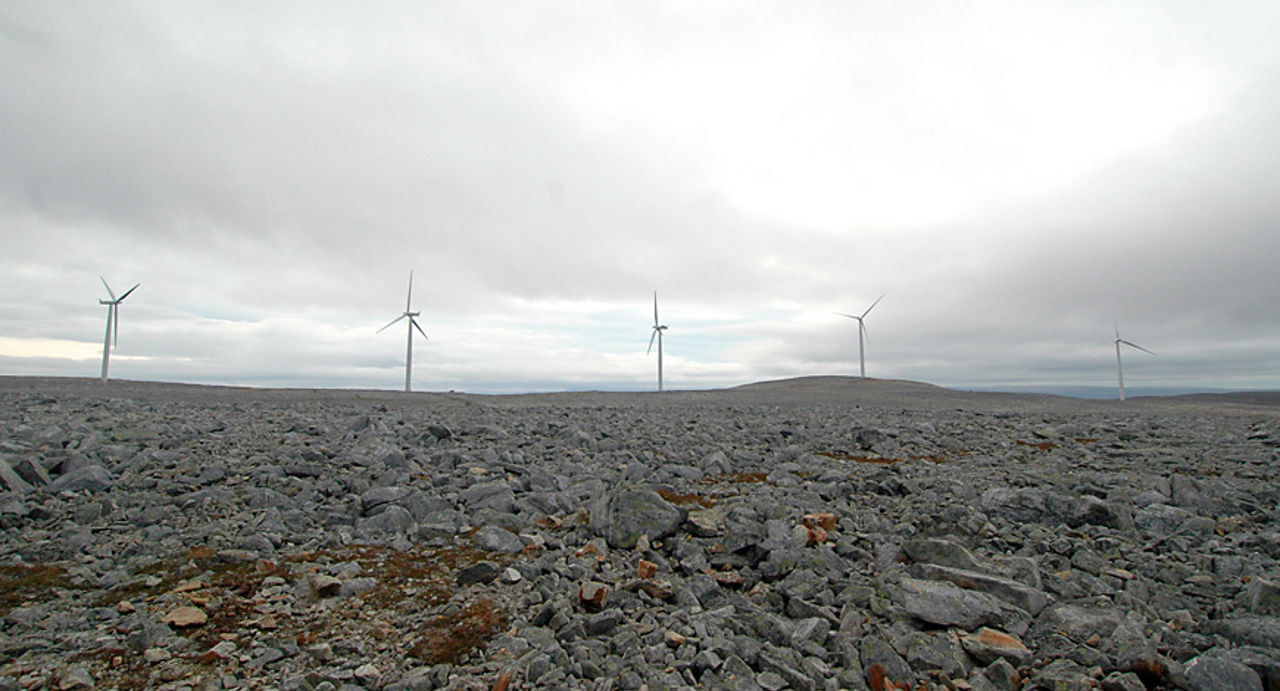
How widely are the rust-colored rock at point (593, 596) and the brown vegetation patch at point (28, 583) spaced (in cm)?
611

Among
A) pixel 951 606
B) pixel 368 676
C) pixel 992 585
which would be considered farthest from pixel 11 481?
pixel 992 585

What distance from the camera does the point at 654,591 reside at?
7.90 metres

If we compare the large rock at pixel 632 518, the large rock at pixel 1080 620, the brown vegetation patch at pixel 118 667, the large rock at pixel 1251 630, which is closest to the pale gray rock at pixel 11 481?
the brown vegetation patch at pixel 118 667

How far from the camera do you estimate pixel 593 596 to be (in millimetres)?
7605

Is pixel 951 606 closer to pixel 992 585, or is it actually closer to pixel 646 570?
pixel 992 585

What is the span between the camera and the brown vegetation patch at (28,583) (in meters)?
7.25

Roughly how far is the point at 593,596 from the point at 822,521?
4.36 meters

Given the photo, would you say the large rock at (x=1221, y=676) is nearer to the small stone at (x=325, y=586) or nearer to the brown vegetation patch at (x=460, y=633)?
the brown vegetation patch at (x=460, y=633)

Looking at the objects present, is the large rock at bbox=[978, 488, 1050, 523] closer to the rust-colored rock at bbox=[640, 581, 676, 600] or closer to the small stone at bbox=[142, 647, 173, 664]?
the rust-colored rock at bbox=[640, 581, 676, 600]

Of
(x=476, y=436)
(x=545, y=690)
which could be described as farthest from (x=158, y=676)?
(x=476, y=436)

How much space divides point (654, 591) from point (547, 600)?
1341mm

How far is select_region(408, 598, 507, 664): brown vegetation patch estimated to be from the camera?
6590 millimetres

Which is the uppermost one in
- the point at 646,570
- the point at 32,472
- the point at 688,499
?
the point at 32,472

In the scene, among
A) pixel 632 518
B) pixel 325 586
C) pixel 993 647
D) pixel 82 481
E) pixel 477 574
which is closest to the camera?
pixel 993 647
